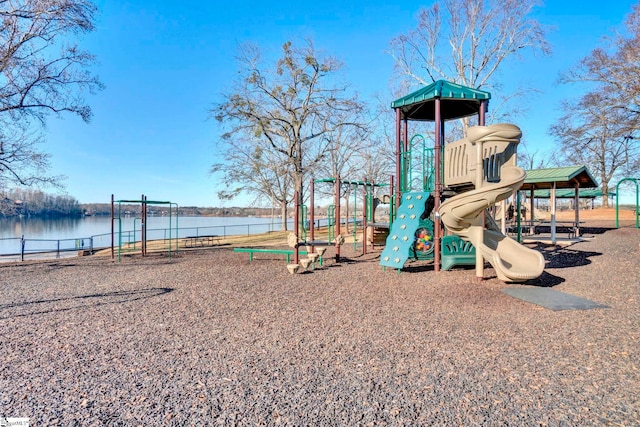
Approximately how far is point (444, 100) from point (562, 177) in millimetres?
7522

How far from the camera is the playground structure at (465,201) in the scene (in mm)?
6602

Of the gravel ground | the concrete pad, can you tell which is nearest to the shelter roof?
the gravel ground

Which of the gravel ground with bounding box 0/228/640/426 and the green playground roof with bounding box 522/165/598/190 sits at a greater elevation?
the green playground roof with bounding box 522/165/598/190

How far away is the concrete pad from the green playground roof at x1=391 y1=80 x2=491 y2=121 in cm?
480

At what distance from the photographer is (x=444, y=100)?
9.92 meters

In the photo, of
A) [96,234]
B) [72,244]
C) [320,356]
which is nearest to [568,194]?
[320,356]

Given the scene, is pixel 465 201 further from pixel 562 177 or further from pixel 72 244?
pixel 72 244

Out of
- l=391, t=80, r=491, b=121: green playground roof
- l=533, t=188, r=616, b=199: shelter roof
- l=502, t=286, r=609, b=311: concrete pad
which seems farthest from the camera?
l=533, t=188, r=616, b=199: shelter roof

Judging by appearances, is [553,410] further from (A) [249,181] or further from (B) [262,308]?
(A) [249,181]

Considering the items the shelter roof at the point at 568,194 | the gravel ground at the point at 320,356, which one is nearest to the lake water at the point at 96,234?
the gravel ground at the point at 320,356

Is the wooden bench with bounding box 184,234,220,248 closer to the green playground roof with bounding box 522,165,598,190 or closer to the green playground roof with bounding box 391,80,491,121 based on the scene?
the green playground roof with bounding box 391,80,491,121

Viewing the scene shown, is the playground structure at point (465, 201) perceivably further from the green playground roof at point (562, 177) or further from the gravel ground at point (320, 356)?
the green playground roof at point (562, 177)

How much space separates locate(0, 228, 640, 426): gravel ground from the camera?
2.57 meters

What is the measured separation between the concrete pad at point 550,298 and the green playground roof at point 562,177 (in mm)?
9235
